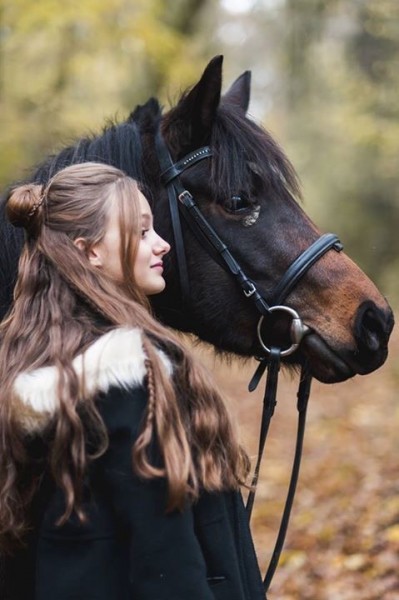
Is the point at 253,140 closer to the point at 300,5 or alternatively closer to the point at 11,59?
the point at 11,59

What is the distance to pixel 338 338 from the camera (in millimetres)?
2523

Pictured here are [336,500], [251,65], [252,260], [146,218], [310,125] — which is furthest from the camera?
[251,65]

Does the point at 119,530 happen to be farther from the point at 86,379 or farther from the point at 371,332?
the point at 371,332

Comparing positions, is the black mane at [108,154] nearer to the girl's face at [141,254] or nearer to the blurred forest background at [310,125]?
the girl's face at [141,254]

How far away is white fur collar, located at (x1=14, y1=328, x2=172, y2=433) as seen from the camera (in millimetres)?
1863

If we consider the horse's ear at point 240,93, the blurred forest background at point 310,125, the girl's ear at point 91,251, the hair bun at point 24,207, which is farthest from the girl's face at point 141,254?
the blurred forest background at point 310,125

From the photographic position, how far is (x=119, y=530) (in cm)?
188

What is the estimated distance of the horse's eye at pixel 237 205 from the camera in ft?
8.69

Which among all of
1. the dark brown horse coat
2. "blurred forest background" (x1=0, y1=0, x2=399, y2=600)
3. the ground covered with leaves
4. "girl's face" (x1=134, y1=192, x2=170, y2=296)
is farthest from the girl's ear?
"blurred forest background" (x1=0, y1=0, x2=399, y2=600)

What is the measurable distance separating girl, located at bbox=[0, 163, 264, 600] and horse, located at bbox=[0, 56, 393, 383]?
0.53 meters

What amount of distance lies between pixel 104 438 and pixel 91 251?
0.52 m

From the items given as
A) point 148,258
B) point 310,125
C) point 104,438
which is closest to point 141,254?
point 148,258

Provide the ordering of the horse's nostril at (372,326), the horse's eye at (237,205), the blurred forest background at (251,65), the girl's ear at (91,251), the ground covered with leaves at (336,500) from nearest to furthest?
the girl's ear at (91,251), the horse's nostril at (372,326), the horse's eye at (237,205), the ground covered with leaves at (336,500), the blurred forest background at (251,65)

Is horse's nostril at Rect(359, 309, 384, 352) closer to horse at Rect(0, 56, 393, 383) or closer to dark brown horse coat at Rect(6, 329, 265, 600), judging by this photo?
horse at Rect(0, 56, 393, 383)
